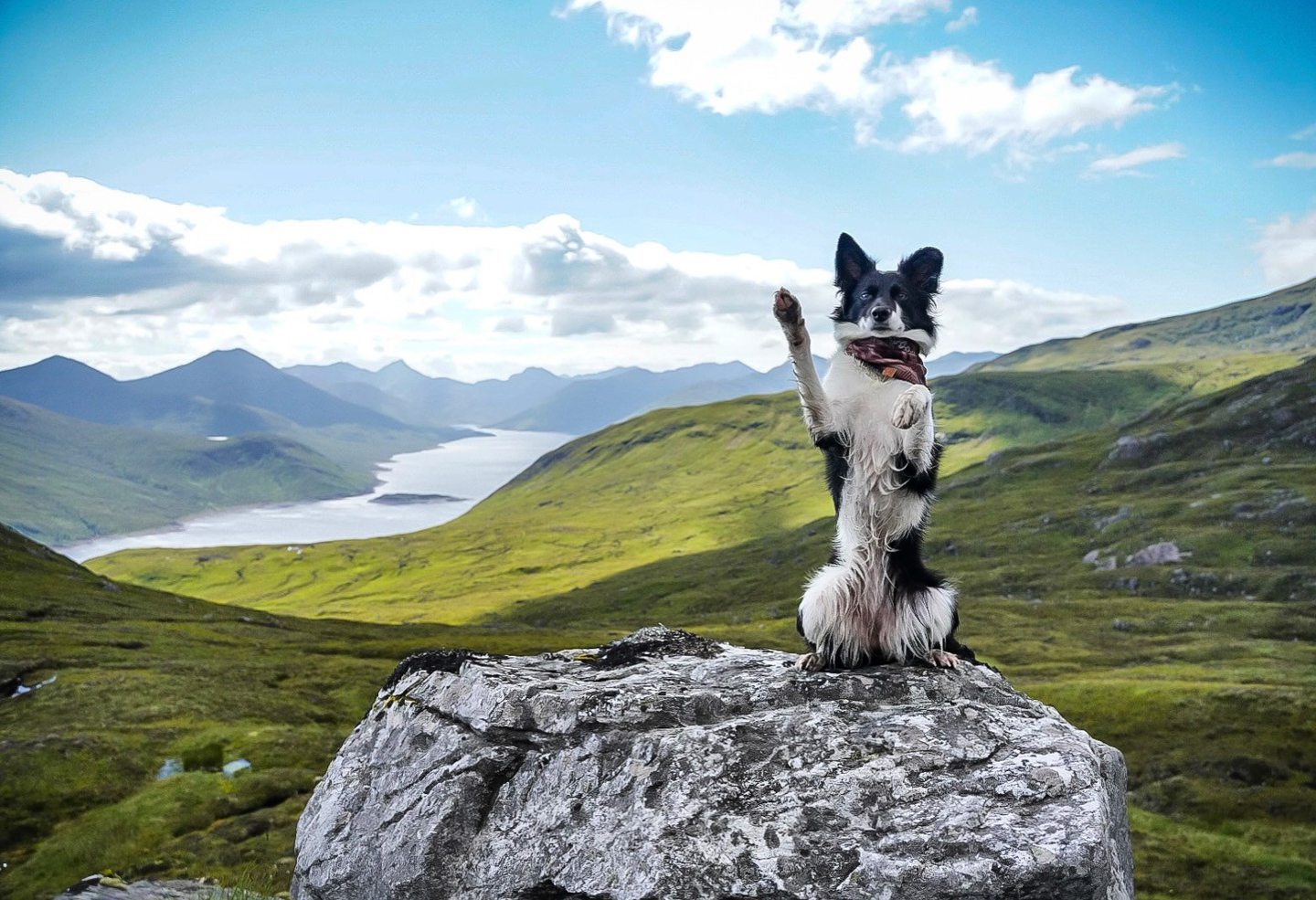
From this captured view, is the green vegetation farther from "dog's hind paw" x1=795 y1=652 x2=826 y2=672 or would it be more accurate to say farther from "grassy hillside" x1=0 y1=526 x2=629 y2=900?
"dog's hind paw" x1=795 y1=652 x2=826 y2=672

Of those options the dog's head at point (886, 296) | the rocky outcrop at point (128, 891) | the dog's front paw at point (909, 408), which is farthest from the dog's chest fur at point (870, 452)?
the rocky outcrop at point (128, 891)

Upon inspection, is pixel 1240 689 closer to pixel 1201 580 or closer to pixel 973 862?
pixel 1201 580

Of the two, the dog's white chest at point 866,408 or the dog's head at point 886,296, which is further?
the dog's head at point 886,296

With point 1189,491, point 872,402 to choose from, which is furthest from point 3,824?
point 1189,491

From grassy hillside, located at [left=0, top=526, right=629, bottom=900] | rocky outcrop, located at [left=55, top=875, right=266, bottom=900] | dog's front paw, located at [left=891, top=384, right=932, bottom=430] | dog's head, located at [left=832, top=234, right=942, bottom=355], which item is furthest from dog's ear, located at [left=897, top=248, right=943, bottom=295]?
rocky outcrop, located at [left=55, top=875, right=266, bottom=900]

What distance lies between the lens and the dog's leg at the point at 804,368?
8.48 meters

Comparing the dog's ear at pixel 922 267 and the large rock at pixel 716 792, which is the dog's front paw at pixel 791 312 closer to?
the dog's ear at pixel 922 267

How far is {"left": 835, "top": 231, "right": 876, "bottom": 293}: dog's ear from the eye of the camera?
1004cm

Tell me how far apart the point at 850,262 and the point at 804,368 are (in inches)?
77.7

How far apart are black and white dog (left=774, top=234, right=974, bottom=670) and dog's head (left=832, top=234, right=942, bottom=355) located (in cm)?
1

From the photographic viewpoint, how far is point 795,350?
341 inches

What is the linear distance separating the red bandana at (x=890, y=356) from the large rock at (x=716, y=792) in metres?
3.33

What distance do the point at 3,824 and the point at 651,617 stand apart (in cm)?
9101

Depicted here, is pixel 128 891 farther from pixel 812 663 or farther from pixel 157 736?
pixel 157 736
